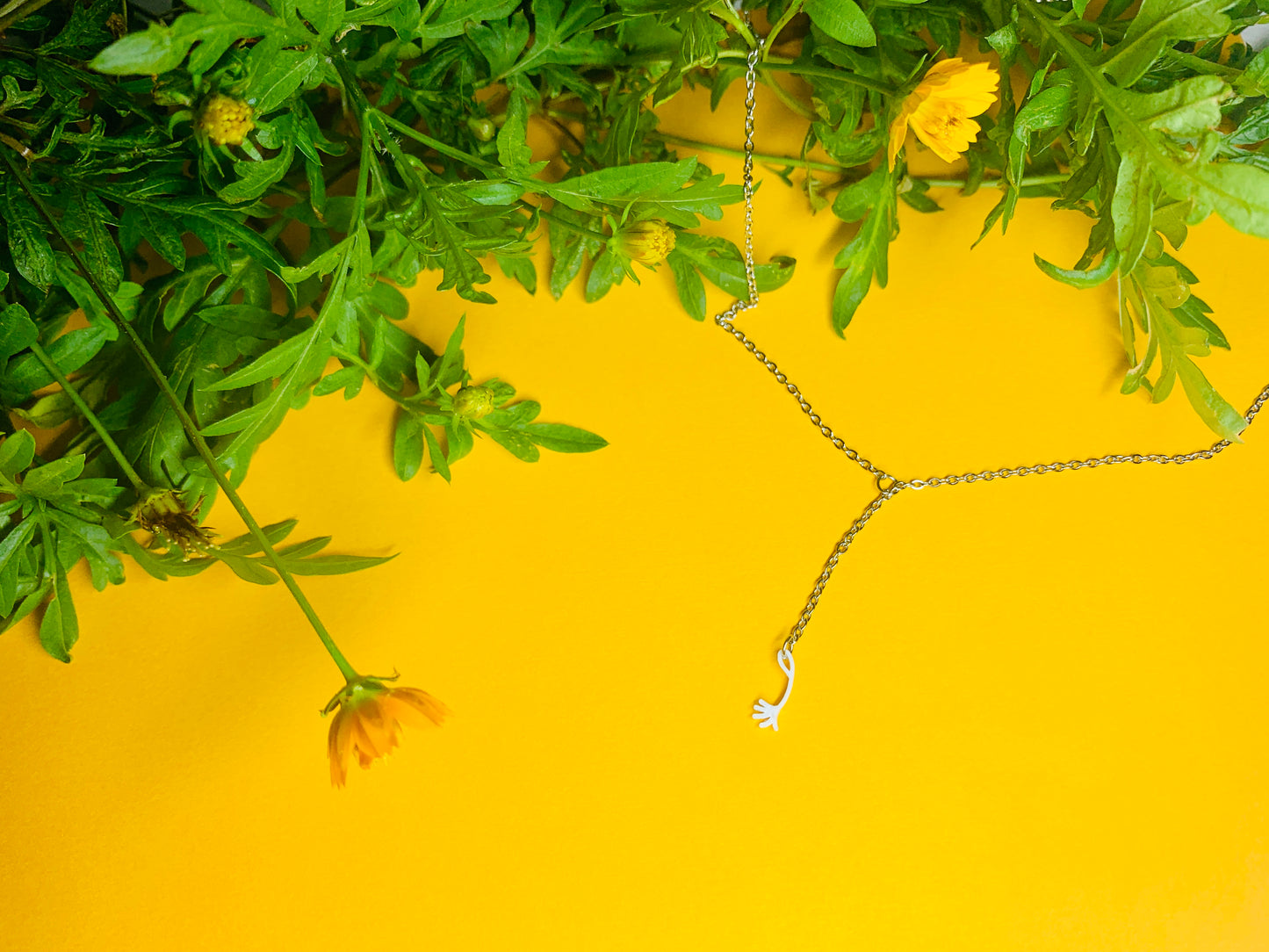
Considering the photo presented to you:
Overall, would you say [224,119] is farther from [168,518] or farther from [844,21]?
[844,21]

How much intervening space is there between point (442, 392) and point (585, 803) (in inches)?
17.5

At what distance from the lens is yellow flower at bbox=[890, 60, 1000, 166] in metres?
0.67

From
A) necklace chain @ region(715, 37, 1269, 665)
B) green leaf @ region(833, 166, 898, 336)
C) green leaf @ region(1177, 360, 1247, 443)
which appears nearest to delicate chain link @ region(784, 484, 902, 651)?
A: necklace chain @ region(715, 37, 1269, 665)

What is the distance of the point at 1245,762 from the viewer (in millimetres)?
963

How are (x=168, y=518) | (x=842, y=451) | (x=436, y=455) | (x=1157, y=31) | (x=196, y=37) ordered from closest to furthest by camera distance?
(x=196, y=37) < (x=1157, y=31) < (x=168, y=518) < (x=436, y=455) < (x=842, y=451)

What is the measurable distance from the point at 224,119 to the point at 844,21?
46cm

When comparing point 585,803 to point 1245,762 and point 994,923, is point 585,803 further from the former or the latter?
point 1245,762

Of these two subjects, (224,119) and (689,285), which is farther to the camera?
(689,285)

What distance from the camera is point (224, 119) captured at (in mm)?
602

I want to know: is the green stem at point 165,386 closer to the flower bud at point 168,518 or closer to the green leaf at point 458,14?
the flower bud at point 168,518

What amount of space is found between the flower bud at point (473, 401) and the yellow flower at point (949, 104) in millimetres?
429

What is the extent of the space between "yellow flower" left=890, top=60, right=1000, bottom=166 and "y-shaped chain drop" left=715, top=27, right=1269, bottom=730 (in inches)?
9.5

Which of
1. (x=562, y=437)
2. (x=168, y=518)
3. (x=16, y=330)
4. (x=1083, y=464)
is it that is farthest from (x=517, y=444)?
(x=1083, y=464)

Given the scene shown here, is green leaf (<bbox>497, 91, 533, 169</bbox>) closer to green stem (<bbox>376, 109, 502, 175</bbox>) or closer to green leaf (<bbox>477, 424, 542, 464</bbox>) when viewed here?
green stem (<bbox>376, 109, 502, 175</bbox>)
